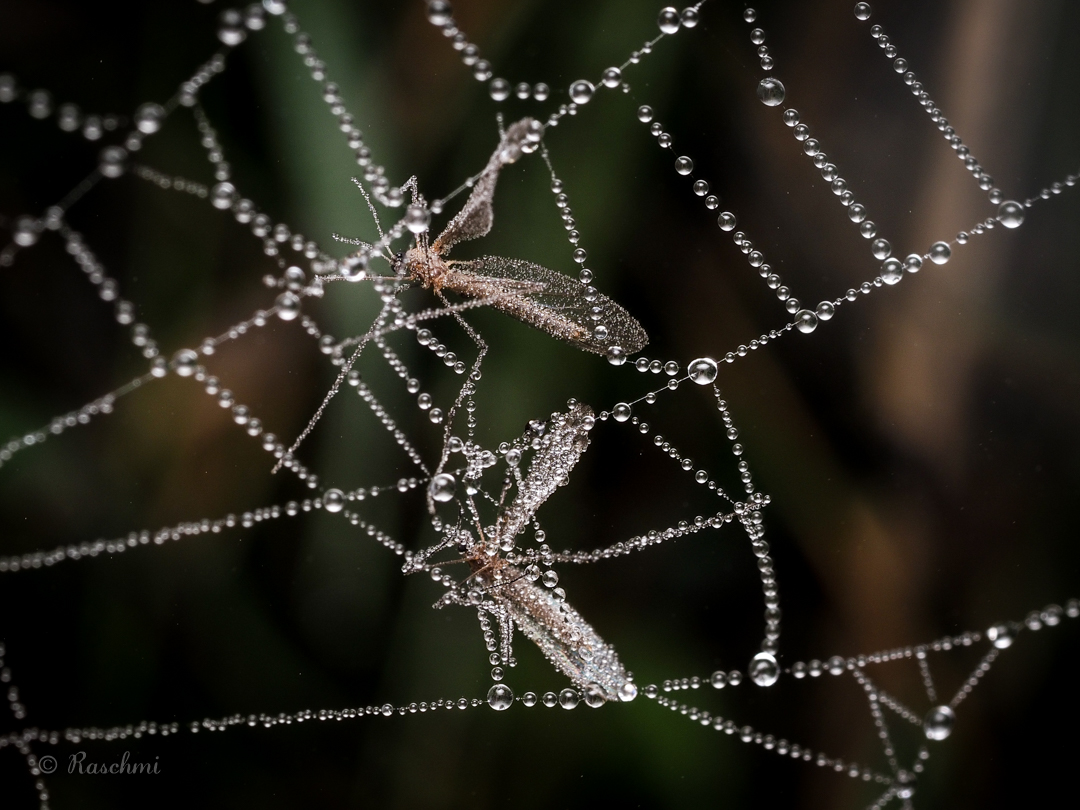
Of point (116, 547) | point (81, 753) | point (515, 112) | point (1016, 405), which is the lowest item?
point (81, 753)

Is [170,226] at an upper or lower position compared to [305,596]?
upper

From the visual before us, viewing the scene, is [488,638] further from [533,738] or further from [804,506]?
[804,506]

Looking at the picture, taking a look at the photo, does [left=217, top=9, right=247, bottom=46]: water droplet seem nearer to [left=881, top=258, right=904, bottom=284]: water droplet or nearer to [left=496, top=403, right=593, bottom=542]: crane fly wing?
[left=496, top=403, right=593, bottom=542]: crane fly wing

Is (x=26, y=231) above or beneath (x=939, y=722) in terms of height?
above

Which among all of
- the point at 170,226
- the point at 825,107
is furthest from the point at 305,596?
the point at 825,107

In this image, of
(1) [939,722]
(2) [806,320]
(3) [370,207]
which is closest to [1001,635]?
(1) [939,722]

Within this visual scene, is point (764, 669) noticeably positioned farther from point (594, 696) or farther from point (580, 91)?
point (580, 91)
